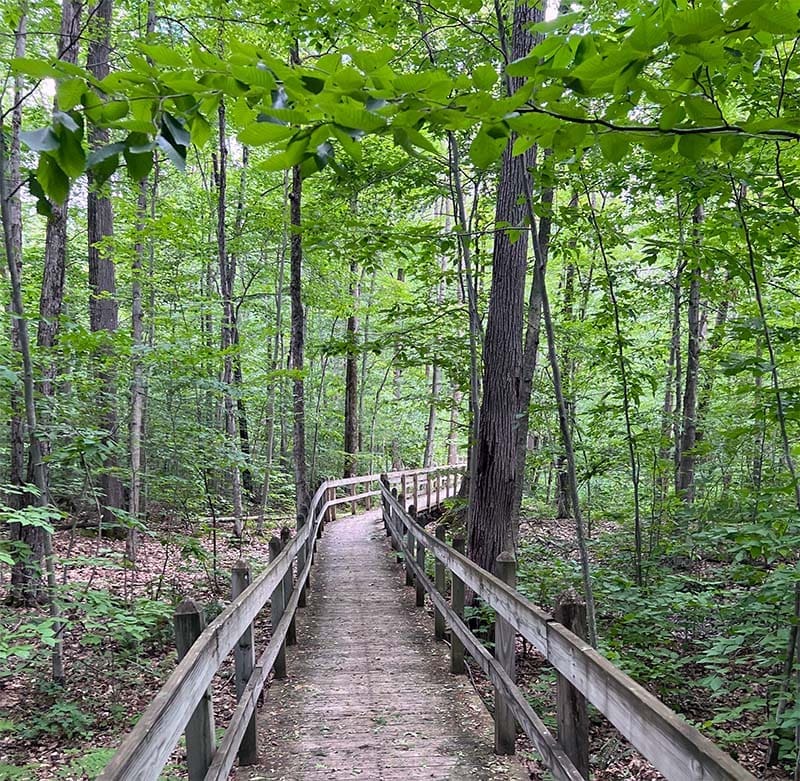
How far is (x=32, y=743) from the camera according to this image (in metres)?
5.21

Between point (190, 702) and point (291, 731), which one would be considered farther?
point (291, 731)

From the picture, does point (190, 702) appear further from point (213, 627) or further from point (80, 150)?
point (80, 150)

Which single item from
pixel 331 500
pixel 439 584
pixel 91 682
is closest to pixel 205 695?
pixel 439 584

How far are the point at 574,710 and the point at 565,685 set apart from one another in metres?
0.11

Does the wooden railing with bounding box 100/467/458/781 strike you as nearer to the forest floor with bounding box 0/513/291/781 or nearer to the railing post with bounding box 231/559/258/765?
the railing post with bounding box 231/559/258/765

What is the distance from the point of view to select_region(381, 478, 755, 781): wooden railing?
1.62 metres

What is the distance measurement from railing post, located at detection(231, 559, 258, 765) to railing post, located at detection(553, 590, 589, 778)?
6.32 feet

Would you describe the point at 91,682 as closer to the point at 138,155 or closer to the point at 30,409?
the point at 30,409

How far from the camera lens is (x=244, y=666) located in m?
3.83

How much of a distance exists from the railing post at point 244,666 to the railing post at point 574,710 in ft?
6.32

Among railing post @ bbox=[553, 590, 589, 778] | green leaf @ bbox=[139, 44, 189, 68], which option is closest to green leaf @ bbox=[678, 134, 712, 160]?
green leaf @ bbox=[139, 44, 189, 68]

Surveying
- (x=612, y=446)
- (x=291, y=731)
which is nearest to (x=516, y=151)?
(x=291, y=731)

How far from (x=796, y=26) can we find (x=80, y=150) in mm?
1738

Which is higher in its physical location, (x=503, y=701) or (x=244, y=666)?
(x=244, y=666)
